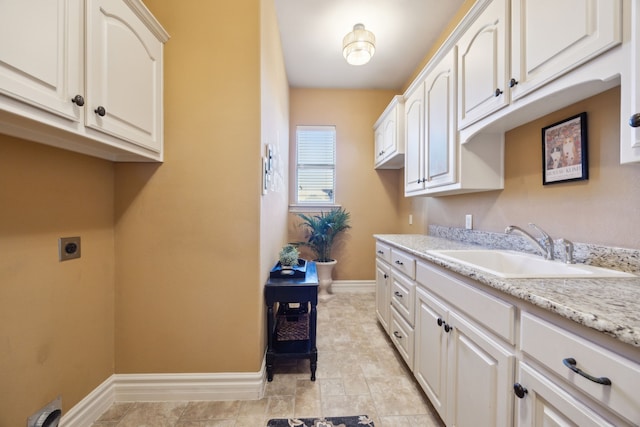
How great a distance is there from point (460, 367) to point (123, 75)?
6.96ft

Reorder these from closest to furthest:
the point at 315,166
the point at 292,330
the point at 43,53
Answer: the point at 43,53 → the point at 292,330 → the point at 315,166

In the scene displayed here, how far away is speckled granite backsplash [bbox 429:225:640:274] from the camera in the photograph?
1002mm

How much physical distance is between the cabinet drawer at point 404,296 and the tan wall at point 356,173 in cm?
162

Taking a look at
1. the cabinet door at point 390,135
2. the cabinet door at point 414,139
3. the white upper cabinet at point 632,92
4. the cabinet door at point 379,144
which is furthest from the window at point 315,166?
the white upper cabinet at point 632,92

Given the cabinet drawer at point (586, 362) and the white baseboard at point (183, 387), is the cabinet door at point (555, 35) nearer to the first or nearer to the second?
the cabinet drawer at point (586, 362)

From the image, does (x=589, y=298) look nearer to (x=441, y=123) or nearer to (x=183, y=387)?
(x=441, y=123)

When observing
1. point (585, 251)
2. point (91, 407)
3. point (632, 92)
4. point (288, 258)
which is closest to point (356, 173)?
point (288, 258)

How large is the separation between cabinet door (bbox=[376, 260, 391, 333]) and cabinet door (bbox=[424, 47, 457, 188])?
850 millimetres

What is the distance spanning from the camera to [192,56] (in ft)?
5.21

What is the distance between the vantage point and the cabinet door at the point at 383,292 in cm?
226

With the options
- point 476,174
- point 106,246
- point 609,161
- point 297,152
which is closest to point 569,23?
point 609,161

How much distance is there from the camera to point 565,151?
1.26m

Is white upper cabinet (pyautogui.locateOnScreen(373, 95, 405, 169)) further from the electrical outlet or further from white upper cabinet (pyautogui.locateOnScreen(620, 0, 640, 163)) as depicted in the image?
the electrical outlet

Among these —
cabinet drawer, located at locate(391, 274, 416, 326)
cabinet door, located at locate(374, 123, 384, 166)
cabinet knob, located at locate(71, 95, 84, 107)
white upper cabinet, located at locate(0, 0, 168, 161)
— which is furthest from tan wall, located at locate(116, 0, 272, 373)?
cabinet door, located at locate(374, 123, 384, 166)
